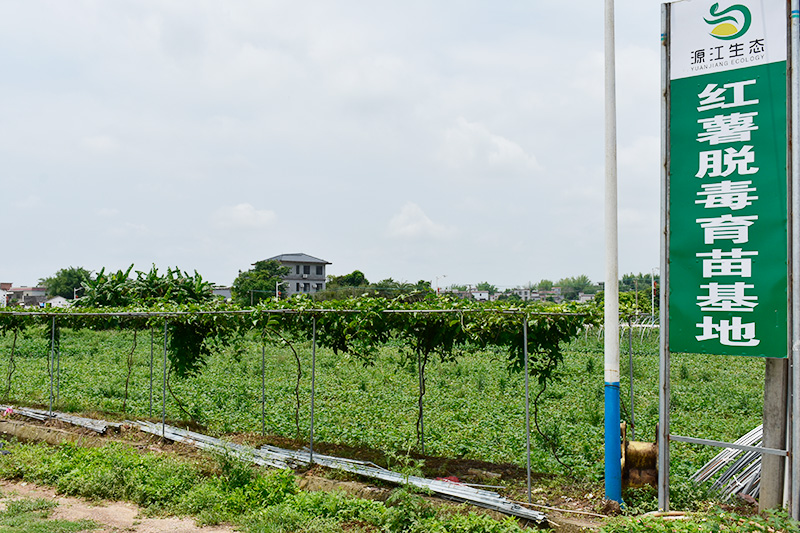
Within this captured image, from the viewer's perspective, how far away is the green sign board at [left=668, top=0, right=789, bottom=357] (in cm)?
528

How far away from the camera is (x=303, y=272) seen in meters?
66.8

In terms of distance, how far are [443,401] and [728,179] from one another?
749cm

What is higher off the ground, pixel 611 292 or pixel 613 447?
pixel 611 292

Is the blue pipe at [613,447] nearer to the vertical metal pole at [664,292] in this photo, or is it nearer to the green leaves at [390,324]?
the vertical metal pole at [664,292]

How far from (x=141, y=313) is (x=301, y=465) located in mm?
4056

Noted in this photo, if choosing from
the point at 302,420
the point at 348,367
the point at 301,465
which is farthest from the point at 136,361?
the point at 301,465

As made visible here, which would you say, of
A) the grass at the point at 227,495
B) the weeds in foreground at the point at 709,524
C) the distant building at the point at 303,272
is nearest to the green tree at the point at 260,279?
the distant building at the point at 303,272

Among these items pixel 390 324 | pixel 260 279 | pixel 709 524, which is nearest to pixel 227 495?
pixel 390 324

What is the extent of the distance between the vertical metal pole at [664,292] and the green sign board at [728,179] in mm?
48

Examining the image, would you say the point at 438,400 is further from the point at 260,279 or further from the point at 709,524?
the point at 260,279

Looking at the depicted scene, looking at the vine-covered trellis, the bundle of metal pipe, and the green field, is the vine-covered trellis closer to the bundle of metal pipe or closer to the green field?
the green field

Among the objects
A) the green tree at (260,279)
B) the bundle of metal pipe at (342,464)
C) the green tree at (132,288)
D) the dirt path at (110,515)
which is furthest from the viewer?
the green tree at (260,279)

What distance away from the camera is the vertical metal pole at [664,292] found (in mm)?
5691

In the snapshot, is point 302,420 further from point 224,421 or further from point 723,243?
point 723,243
